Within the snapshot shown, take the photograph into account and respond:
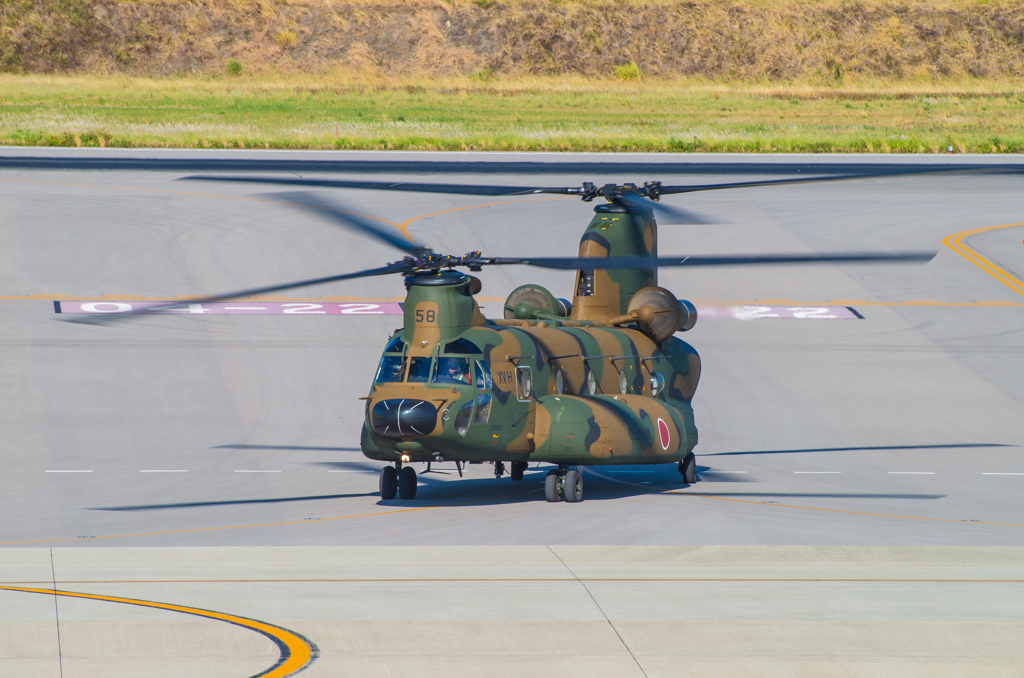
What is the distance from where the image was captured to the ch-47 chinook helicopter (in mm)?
18266

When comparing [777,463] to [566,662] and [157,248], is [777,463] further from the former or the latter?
[157,248]

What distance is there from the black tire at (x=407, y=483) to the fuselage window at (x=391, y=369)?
1.75m

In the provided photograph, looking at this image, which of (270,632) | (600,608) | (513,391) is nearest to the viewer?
(270,632)

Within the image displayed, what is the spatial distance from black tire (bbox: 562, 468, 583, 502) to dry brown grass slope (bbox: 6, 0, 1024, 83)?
76.4 m

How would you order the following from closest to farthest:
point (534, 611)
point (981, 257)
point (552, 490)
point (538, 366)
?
point (534, 611) → point (552, 490) → point (538, 366) → point (981, 257)

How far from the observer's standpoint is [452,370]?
18.8 meters

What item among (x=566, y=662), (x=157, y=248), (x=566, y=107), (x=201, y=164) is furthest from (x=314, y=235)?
(x=566, y=107)

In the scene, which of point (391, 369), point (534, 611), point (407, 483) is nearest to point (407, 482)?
point (407, 483)

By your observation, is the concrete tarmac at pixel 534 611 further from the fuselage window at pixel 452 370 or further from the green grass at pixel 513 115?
the green grass at pixel 513 115

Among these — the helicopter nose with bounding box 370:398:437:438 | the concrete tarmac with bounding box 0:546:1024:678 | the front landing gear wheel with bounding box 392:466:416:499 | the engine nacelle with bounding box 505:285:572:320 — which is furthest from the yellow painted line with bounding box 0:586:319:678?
the engine nacelle with bounding box 505:285:572:320

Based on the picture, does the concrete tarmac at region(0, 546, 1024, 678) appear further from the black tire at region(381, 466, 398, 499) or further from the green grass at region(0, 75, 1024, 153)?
the green grass at region(0, 75, 1024, 153)

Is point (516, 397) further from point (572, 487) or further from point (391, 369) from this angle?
point (391, 369)

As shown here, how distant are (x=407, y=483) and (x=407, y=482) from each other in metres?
0.02

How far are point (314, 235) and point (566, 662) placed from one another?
2837cm
